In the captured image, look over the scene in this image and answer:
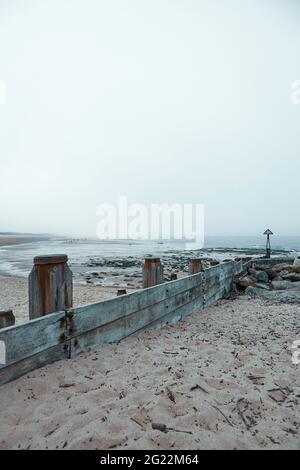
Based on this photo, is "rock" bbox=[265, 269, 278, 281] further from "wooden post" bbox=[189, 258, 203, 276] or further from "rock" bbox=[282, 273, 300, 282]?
"wooden post" bbox=[189, 258, 203, 276]

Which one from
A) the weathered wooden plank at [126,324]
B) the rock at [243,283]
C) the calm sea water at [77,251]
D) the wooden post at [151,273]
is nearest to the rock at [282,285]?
the rock at [243,283]

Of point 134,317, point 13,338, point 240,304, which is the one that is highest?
point 13,338

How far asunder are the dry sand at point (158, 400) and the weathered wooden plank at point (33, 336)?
0.77ft

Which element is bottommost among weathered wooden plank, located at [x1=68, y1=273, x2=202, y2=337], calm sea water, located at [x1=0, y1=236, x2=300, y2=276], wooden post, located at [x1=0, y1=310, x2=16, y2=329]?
calm sea water, located at [x1=0, y1=236, x2=300, y2=276]

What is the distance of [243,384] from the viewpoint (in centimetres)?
316

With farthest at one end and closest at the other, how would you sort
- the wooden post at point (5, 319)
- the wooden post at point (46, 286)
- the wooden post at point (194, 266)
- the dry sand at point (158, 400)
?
1. the wooden post at point (194, 266)
2. the wooden post at point (46, 286)
3. the wooden post at point (5, 319)
4. the dry sand at point (158, 400)

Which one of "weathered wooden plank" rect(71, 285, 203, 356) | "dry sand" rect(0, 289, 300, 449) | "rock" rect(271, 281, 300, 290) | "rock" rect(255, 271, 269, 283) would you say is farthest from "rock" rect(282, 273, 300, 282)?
"dry sand" rect(0, 289, 300, 449)

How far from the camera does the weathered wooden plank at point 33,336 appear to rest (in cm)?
275

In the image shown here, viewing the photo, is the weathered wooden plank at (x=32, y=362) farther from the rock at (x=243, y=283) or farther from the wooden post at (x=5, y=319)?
the rock at (x=243, y=283)

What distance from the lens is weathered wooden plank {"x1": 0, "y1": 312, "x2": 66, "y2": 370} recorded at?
9.02 feet

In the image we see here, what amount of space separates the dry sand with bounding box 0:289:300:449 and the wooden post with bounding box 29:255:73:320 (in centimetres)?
61
